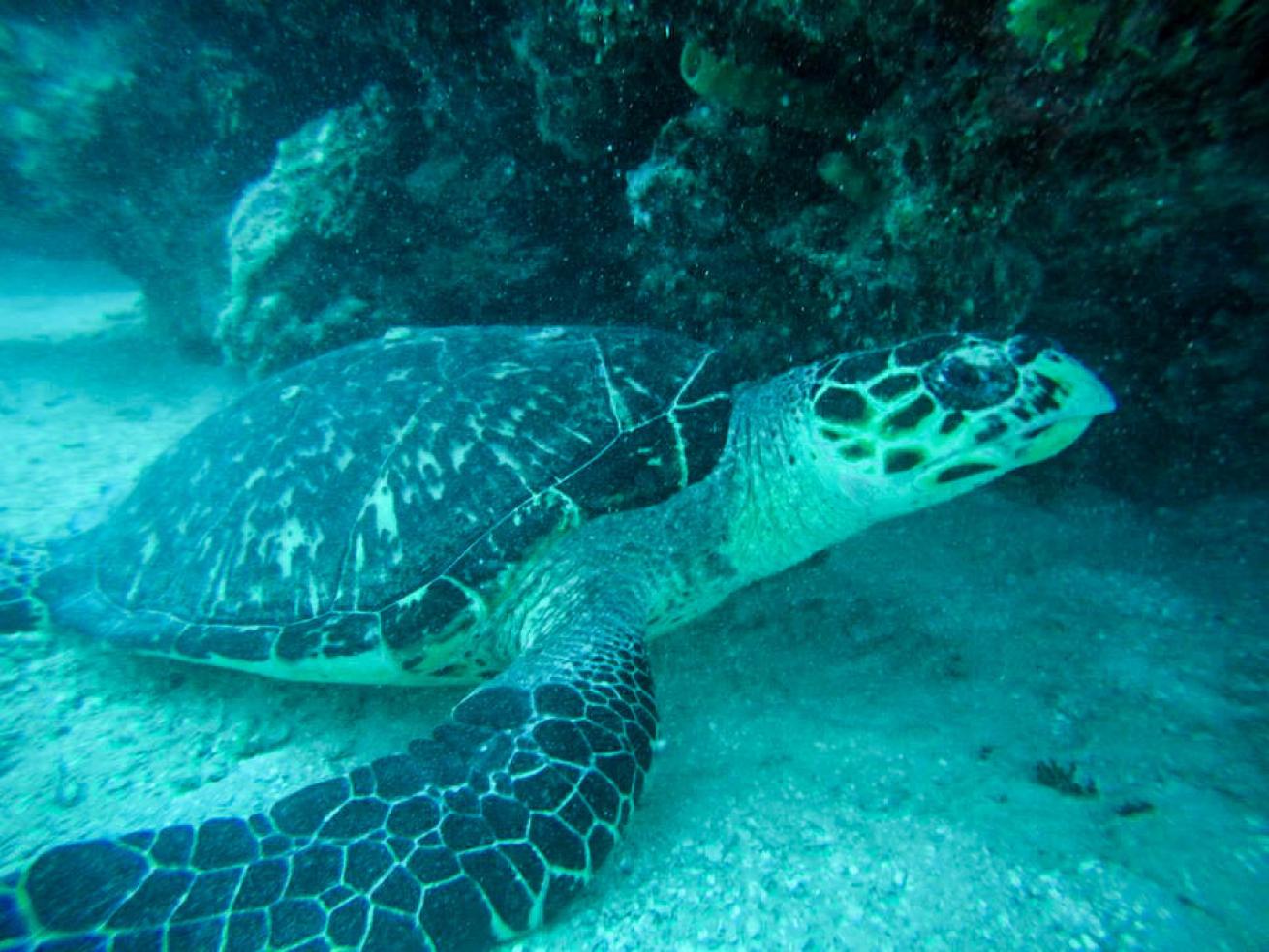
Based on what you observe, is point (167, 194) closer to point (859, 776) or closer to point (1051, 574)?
point (859, 776)

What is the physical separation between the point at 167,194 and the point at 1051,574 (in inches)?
440

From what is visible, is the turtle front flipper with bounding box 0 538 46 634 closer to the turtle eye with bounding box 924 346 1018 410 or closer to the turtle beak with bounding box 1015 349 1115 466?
the turtle eye with bounding box 924 346 1018 410

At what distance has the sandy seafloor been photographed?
1899mm

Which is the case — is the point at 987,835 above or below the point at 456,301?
below

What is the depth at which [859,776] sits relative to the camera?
2.48m

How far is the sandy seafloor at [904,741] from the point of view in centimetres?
190

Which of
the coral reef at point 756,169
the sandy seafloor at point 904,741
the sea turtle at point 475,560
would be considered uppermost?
the coral reef at point 756,169

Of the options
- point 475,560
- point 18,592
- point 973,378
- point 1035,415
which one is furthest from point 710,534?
point 18,592

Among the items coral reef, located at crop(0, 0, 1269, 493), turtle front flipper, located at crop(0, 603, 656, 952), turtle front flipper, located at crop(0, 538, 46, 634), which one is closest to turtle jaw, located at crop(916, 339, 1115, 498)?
coral reef, located at crop(0, 0, 1269, 493)

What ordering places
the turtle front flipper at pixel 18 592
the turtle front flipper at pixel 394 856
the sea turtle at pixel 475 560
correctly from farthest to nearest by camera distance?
1. the turtle front flipper at pixel 18 592
2. the sea turtle at pixel 475 560
3. the turtle front flipper at pixel 394 856

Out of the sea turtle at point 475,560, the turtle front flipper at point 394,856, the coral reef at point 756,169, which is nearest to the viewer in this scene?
the turtle front flipper at point 394,856

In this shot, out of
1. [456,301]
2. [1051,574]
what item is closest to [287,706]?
[456,301]

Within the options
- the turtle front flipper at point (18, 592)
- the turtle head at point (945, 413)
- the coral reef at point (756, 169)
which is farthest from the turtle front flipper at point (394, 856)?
the coral reef at point (756, 169)

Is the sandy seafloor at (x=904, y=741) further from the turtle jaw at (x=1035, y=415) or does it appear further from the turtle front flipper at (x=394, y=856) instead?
the turtle jaw at (x=1035, y=415)
